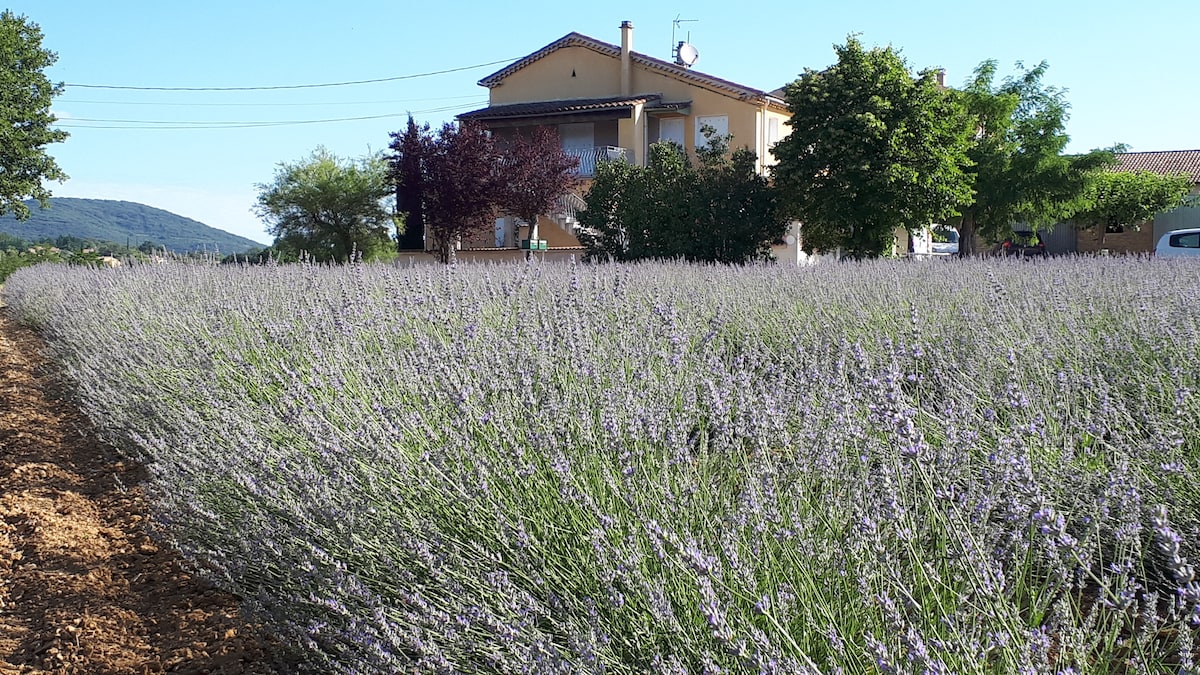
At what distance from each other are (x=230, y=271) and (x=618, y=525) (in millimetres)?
8731

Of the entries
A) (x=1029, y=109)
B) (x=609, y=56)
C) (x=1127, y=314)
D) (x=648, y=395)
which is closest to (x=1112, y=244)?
(x=1029, y=109)

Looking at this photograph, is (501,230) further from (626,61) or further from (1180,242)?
(1180,242)

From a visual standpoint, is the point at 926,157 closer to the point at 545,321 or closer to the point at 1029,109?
the point at 1029,109

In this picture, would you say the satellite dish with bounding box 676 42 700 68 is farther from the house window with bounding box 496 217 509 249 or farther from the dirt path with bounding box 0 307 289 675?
the dirt path with bounding box 0 307 289 675

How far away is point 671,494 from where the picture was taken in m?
2.20

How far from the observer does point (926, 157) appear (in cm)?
1841

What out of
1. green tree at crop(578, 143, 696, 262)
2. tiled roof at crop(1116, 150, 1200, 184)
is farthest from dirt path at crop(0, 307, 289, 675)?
tiled roof at crop(1116, 150, 1200, 184)

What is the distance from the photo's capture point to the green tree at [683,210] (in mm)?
17094

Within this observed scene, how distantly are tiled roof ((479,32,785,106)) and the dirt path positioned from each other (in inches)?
966

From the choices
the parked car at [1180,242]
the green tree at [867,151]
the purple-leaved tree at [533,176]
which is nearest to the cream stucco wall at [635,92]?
the purple-leaved tree at [533,176]

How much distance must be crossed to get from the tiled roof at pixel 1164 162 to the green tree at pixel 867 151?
2861 centimetres

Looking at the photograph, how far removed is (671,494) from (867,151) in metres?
17.1

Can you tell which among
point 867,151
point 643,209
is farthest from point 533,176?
point 867,151

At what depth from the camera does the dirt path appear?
3135mm
